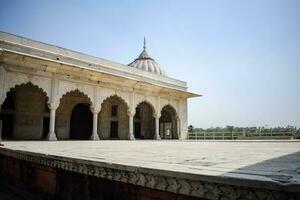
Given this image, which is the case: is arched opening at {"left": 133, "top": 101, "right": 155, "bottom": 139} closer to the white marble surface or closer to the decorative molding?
the white marble surface

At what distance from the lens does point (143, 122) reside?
819 inches

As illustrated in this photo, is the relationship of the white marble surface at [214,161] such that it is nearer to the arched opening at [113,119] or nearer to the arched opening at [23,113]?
the arched opening at [23,113]

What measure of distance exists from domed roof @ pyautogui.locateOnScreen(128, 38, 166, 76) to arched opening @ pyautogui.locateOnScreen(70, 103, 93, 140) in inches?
351

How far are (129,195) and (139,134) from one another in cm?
1822

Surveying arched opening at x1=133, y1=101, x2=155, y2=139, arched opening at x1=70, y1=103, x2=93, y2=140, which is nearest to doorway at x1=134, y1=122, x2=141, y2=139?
arched opening at x1=133, y1=101, x2=155, y2=139

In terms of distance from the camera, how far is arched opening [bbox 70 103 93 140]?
16.5 m

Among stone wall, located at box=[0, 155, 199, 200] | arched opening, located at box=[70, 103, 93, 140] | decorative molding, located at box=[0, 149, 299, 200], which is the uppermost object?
arched opening, located at box=[70, 103, 93, 140]

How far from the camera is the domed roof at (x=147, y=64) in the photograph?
24955 millimetres

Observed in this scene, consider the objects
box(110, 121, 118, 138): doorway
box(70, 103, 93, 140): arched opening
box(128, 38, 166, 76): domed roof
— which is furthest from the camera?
box(128, 38, 166, 76): domed roof

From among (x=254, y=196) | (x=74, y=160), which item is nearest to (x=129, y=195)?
(x=74, y=160)

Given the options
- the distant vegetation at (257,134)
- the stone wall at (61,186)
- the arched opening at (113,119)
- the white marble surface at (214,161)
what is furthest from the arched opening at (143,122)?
the white marble surface at (214,161)

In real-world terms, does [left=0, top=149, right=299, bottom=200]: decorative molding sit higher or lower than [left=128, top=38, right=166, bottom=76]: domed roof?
lower

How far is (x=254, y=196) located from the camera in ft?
4.27

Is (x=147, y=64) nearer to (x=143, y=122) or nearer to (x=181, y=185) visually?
(x=143, y=122)
